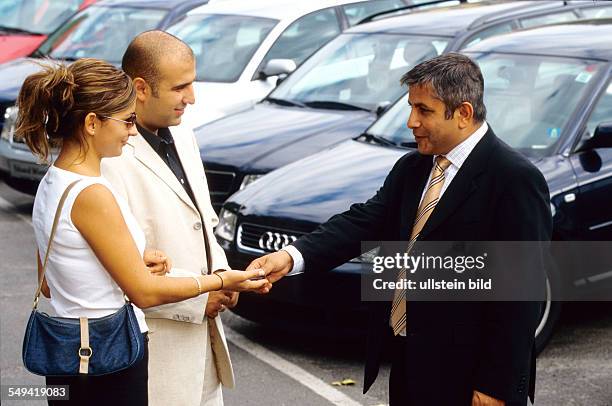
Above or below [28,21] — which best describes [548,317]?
above

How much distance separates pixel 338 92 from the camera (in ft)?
31.1

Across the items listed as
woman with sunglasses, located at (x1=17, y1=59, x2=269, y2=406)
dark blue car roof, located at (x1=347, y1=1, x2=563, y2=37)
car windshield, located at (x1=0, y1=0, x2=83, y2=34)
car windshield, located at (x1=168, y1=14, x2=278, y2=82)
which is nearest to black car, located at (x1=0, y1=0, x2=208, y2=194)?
car windshield, located at (x1=168, y1=14, x2=278, y2=82)

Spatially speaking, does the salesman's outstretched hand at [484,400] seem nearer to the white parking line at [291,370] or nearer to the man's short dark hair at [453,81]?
the man's short dark hair at [453,81]

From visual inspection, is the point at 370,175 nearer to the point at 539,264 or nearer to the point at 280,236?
the point at 280,236

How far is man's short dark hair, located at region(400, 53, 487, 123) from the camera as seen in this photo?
3836 millimetres

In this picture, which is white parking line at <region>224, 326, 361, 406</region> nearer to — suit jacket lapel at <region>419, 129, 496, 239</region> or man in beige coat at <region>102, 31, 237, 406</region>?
man in beige coat at <region>102, 31, 237, 406</region>

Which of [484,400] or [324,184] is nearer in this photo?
[484,400]

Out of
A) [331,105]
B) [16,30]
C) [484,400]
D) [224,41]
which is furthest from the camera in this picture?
[16,30]

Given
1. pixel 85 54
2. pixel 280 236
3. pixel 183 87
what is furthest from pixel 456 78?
pixel 85 54

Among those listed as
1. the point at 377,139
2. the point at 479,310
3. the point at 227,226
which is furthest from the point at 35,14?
the point at 479,310

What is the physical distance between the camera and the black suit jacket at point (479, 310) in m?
3.70

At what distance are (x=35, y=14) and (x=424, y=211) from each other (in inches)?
464

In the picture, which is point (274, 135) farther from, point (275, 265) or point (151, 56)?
point (151, 56)

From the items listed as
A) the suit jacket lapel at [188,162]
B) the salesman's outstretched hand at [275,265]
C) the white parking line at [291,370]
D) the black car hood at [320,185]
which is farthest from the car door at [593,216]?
the suit jacket lapel at [188,162]
